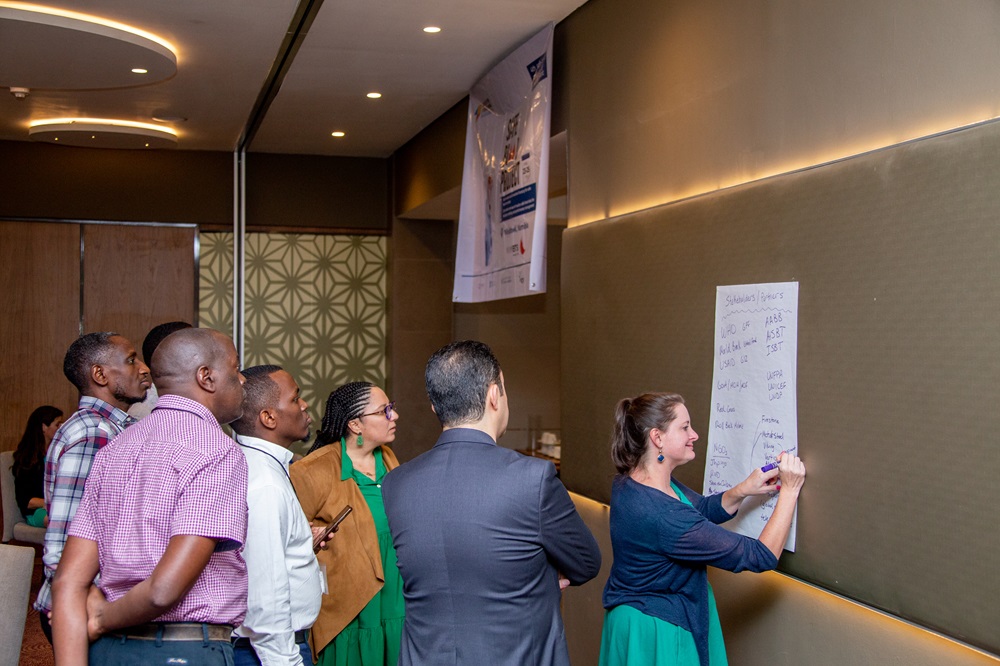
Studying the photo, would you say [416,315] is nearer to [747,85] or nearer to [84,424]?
[84,424]

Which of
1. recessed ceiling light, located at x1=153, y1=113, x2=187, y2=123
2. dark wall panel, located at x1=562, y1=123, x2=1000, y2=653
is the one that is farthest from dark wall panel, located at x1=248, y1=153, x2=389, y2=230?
dark wall panel, located at x1=562, y1=123, x2=1000, y2=653

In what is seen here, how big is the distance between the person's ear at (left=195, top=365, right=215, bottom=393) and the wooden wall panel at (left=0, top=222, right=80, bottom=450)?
571 centimetres

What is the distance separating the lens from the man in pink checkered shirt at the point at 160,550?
203cm

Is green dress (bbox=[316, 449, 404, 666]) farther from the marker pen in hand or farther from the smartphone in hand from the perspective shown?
the marker pen in hand

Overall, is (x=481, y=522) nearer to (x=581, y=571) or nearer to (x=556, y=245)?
(x=581, y=571)

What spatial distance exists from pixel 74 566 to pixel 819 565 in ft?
6.22

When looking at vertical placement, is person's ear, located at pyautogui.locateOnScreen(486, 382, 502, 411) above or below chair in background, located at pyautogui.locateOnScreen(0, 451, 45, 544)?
above

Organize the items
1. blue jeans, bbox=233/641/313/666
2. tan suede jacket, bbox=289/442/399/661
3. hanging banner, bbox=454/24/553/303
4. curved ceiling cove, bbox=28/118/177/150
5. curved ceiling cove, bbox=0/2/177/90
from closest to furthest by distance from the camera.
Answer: blue jeans, bbox=233/641/313/666 → tan suede jacket, bbox=289/442/399/661 → curved ceiling cove, bbox=0/2/177/90 → hanging banner, bbox=454/24/553/303 → curved ceiling cove, bbox=28/118/177/150

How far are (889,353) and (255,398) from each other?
1748 millimetres

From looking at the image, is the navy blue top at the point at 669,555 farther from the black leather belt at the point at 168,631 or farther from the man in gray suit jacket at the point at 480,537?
the black leather belt at the point at 168,631

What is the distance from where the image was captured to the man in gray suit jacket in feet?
7.14

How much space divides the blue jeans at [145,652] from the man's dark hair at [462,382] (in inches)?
28.5

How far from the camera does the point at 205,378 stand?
225cm

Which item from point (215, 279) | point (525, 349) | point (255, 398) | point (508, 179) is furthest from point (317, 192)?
point (255, 398)
